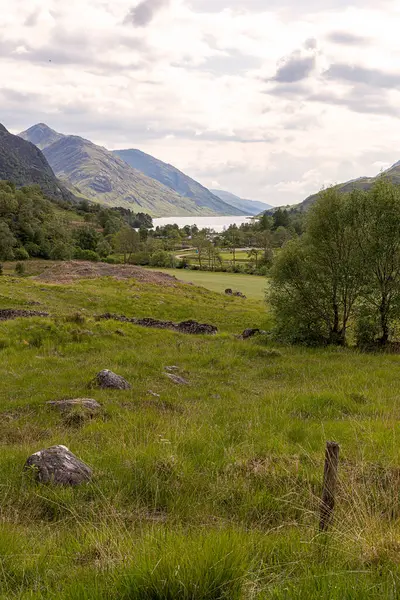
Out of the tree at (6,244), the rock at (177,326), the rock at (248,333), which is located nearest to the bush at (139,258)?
the tree at (6,244)

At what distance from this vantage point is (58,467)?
6988 mm

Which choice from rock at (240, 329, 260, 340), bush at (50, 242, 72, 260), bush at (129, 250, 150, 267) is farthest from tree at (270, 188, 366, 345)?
bush at (129, 250, 150, 267)

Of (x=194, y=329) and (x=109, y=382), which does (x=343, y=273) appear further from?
(x=109, y=382)

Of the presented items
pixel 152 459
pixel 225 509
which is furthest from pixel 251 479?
pixel 152 459

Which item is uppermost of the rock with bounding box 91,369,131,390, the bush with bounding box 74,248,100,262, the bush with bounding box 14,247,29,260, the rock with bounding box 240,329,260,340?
the bush with bounding box 74,248,100,262

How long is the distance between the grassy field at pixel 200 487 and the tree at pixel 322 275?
30.2 ft

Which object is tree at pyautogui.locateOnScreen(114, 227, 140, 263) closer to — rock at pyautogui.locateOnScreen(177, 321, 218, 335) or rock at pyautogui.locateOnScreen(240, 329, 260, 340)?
rock at pyautogui.locateOnScreen(177, 321, 218, 335)

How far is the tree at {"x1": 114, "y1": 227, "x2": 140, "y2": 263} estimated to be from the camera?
127875mm

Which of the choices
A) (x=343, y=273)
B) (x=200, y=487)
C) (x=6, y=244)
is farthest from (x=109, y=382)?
(x=6, y=244)

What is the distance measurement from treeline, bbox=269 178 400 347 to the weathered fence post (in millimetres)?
22937

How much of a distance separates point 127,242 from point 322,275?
106309 millimetres

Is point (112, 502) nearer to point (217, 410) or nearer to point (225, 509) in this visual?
point (225, 509)

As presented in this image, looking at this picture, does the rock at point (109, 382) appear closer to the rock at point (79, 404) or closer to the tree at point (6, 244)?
the rock at point (79, 404)

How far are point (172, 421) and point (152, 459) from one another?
2778mm
